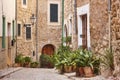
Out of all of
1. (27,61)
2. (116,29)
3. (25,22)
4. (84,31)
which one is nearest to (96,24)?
(84,31)

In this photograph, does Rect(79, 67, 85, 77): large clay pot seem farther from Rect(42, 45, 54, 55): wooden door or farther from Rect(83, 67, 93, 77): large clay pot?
Rect(42, 45, 54, 55): wooden door

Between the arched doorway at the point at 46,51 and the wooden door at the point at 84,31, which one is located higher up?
the wooden door at the point at 84,31

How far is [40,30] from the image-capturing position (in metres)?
34.5

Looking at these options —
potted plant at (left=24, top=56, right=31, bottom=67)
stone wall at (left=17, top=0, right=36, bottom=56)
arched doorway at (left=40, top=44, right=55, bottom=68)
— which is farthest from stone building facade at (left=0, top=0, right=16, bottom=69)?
arched doorway at (left=40, top=44, right=55, bottom=68)

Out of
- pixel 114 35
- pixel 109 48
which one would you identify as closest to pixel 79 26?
pixel 109 48

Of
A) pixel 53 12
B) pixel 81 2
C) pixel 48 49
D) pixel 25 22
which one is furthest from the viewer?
pixel 48 49

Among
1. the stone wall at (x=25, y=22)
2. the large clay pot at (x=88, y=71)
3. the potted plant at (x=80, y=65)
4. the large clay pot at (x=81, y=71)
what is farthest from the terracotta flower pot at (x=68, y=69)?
the stone wall at (x=25, y=22)

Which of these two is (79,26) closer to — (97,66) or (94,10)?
(94,10)

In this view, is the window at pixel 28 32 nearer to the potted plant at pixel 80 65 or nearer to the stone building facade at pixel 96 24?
the stone building facade at pixel 96 24

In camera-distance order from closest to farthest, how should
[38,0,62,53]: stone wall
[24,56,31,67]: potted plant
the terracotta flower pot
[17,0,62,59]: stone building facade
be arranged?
the terracotta flower pot → [24,56,31,67]: potted plant → [17,0,62,59]: stone building facade → [38,0,62,53]: stone wall

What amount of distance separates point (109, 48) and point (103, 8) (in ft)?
7.04

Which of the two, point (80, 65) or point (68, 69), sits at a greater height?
point (80, 65)

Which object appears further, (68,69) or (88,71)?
(68,69)

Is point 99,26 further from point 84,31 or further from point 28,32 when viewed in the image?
point 28,32
